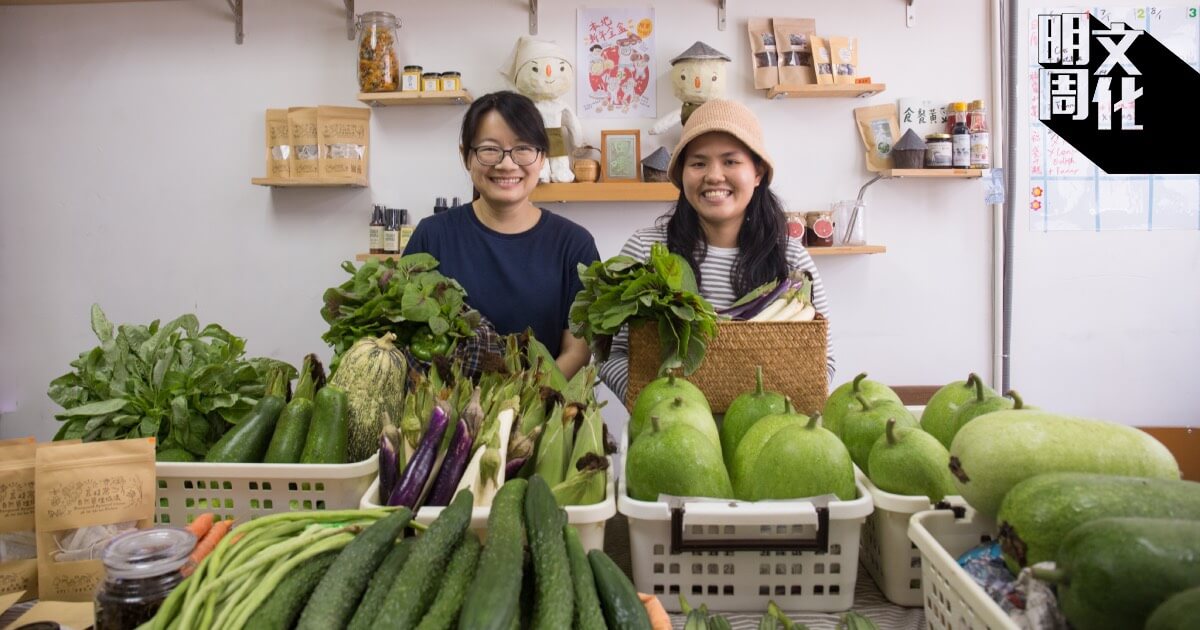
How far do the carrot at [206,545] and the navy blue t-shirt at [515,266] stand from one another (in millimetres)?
1322

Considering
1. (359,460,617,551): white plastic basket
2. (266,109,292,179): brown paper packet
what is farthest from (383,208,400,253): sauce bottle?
(359,460,617,551): white plastic basket

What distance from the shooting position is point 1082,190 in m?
3.62

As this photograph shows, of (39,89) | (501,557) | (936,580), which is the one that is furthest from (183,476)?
(39,89)

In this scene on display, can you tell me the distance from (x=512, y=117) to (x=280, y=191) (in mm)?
1978

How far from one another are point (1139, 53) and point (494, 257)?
328 centimetres

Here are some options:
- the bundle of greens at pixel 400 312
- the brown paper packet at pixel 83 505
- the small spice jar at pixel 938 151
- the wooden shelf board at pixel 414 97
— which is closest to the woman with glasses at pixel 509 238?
the bundle of greens at pixel 400 312

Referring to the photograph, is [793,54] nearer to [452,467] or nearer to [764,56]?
[764,56]

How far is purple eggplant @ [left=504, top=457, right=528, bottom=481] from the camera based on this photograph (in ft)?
3.62

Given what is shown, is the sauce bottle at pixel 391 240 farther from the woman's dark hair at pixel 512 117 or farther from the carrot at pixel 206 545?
the carrot at pixel 206 545

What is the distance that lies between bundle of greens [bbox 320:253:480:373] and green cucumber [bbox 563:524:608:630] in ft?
2.74

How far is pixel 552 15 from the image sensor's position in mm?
3531

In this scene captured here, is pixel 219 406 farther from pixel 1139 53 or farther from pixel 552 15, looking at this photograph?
pixel 1139 53

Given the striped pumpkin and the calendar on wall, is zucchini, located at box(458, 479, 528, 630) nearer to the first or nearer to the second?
the striped pumpkin

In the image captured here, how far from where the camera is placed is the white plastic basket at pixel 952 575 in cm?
70
